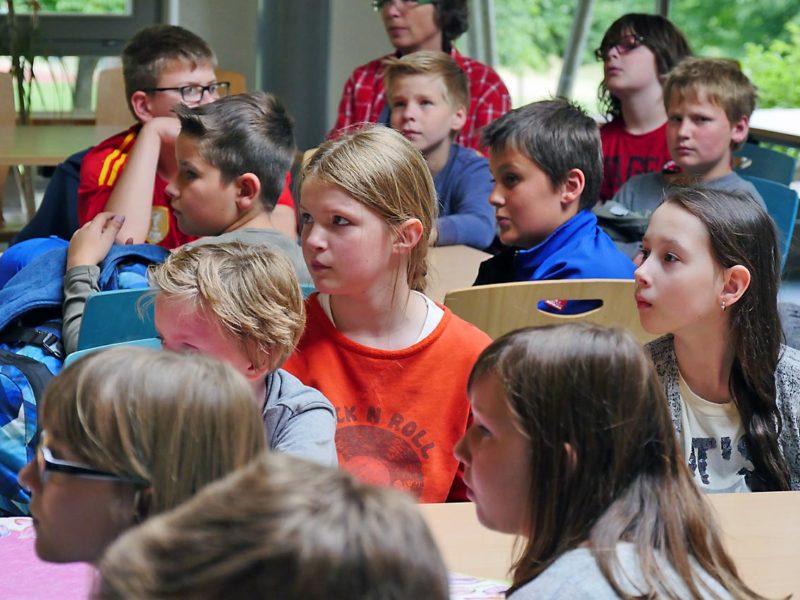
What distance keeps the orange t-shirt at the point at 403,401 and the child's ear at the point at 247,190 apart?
0.66 metres

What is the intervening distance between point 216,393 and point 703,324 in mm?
1160

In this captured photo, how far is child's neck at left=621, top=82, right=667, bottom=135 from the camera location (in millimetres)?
3848

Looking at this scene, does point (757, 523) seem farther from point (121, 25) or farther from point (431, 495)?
point (121, 25)

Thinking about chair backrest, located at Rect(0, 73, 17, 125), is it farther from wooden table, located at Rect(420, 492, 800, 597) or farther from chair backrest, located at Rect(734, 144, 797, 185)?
wooden table, located at Rect(420, 492, 800, 597)

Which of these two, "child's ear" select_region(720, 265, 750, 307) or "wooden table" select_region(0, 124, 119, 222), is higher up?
"child's ear" select_region(720, 265, 750, 307)

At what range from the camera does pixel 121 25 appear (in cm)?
634

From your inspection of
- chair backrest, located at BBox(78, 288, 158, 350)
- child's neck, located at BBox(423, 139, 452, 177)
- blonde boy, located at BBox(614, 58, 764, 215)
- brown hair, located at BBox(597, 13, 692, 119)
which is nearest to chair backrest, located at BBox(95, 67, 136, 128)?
child's neck, located at BBox(423, 139, 452, 177)

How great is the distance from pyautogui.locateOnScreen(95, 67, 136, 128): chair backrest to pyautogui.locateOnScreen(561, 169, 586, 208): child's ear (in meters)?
3.04

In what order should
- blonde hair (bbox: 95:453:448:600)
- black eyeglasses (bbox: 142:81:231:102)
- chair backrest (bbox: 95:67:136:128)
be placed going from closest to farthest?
blonde hair (bbox: 95:453:448:600), black eyeglasses (bbox: 142:81:231:102), chair backrest (bbox: 95:67:136:128)

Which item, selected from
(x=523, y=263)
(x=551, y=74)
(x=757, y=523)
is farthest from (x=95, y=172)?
(x=551, y=74)

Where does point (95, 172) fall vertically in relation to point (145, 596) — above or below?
below

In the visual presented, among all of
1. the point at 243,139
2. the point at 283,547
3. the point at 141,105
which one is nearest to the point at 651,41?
the point at 141,105

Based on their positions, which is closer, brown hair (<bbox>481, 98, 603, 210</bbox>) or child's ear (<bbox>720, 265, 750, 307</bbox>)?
child's ear (<bbox>720, 265, 750, 307</bbox>)

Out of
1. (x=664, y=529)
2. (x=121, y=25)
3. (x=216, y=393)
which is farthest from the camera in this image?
(x=121, y=25)
